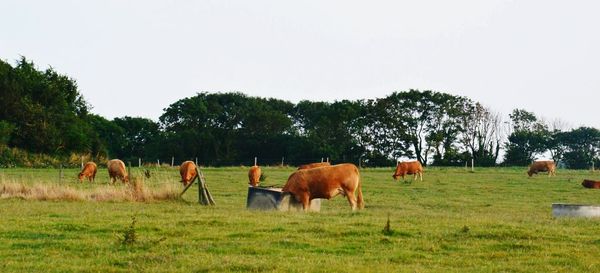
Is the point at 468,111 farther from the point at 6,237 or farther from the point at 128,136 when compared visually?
the point at 6,237

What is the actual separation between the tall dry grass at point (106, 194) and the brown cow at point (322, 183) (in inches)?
188

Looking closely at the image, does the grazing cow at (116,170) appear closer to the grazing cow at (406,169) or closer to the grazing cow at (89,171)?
the grazing cow at (89,171)

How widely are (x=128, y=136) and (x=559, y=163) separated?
58.5m

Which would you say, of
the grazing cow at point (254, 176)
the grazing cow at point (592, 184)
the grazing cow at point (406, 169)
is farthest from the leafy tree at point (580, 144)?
the grazing cow at point (254, 176)

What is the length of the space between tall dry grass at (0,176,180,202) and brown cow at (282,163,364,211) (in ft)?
15.7

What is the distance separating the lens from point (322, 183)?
869 inches

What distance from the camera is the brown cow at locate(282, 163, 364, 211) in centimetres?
2175

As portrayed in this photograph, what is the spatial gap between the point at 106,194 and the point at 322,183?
7272mm

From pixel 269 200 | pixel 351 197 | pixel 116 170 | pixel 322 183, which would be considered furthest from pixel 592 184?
pixel 116 170

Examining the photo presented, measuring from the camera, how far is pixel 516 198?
3114cm

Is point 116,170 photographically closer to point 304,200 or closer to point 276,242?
point 304,200

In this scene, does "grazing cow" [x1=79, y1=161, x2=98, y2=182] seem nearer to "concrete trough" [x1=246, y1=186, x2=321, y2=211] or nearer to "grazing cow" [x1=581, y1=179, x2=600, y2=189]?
"concrete trough" [x1=246, y1=186, x2=321, y2=211]

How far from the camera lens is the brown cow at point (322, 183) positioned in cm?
2175

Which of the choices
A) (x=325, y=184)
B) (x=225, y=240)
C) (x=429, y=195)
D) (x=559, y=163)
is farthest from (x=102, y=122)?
(x=225, y=240)
